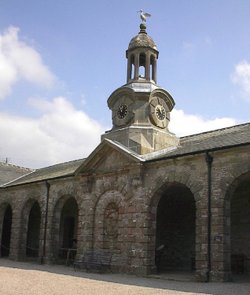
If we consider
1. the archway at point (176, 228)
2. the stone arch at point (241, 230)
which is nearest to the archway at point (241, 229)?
the stone arch at point (241, 230)

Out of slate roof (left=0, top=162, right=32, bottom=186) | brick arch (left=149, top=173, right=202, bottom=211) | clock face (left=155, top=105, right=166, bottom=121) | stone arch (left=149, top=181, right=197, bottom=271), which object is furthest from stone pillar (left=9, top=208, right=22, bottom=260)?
brick arch (left=149, top=173, right=202, bottom=211)

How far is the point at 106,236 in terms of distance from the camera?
59.1 ft

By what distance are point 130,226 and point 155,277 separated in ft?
7.79

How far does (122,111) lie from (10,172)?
14338 mm

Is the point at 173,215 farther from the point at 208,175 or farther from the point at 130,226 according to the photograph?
the point at 208,175

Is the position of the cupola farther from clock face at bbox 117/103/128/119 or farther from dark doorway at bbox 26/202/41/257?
dark doorway at bbox 26/202/41/257

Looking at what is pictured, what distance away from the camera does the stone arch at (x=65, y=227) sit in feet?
70.5

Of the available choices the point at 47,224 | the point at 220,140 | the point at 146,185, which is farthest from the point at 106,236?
the point at 220,140

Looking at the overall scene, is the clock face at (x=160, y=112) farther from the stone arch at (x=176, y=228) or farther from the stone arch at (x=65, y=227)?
the stone arch at (x=65, y=227)

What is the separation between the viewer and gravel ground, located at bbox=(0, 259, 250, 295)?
37.5 ft

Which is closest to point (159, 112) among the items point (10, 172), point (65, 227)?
point (65, 227)

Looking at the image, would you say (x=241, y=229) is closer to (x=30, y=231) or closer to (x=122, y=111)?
(x=122, y=111)

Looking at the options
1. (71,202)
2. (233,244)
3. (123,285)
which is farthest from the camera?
(71,202)

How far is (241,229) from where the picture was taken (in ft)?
57.9
